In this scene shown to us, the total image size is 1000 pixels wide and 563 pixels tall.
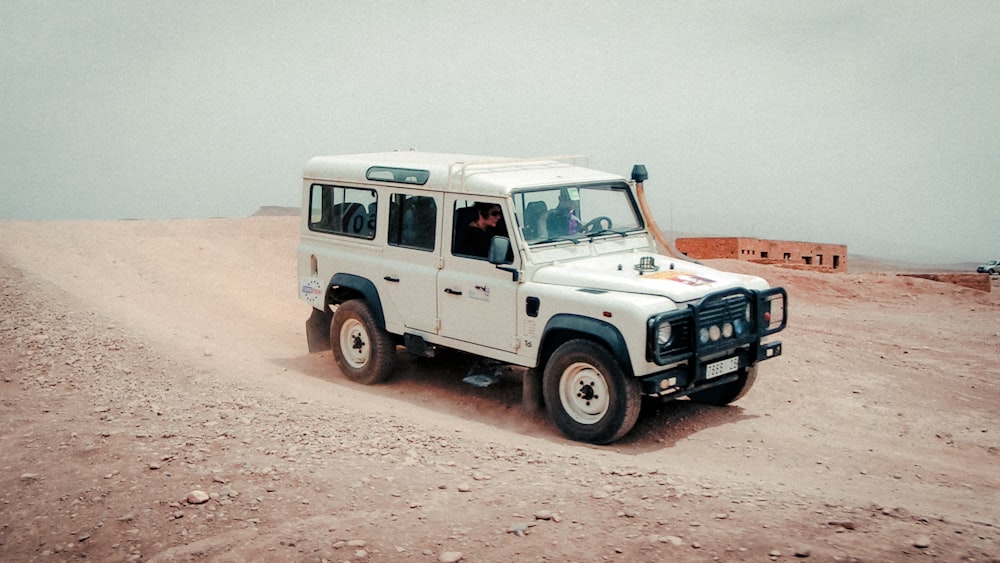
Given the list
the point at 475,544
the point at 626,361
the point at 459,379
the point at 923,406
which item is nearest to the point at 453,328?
the point at 459,379

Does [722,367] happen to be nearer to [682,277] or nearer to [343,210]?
[682,277]

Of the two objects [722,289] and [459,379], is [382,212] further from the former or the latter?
[722,289]

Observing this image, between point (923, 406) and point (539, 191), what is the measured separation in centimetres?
409

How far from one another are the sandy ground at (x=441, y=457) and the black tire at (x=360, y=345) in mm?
202

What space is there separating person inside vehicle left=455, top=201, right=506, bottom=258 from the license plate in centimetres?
205

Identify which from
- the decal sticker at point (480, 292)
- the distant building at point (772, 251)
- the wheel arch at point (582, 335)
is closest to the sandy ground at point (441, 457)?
the wheel arch at point (582, 335)

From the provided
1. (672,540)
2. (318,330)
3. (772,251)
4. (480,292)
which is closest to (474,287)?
(480,292)

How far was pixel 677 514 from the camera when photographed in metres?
5.53

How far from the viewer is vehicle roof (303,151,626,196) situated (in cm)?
822

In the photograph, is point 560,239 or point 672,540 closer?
point 672,540

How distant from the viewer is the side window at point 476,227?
8.08 m

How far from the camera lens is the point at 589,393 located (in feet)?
24.4

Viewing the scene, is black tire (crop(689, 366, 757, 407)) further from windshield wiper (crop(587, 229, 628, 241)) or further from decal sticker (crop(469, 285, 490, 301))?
decal sticker (crop(469, 285, 490, 301))

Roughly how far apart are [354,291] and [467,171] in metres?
2.03
